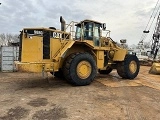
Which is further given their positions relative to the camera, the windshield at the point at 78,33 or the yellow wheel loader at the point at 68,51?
the windshield at the point at 78,33

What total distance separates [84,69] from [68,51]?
102 cm

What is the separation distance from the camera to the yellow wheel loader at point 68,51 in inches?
347

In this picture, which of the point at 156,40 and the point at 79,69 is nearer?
the point at 79,69

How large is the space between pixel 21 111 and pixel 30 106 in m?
0.51

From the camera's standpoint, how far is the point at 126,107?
6.39 metres

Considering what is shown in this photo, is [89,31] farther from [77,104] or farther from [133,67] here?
[77,104]

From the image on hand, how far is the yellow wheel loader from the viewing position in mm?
8825

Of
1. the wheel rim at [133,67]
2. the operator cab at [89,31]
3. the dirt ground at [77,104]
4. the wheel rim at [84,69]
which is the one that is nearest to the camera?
the dirt ground at [77,104]

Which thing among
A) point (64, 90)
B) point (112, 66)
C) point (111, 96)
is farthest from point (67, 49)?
point (112, 66)

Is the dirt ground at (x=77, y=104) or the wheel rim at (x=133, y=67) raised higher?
the wheel rim at (x=133, y=67)

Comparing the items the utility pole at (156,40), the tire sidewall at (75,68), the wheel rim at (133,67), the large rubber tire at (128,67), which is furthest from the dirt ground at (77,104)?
the utility pole at (156,40)

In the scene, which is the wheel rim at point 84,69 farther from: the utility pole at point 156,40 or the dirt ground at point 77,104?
the utility pole at point 156,40

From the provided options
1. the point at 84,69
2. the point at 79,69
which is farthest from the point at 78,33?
the point at 79,69

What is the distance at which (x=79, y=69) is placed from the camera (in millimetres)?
9445
